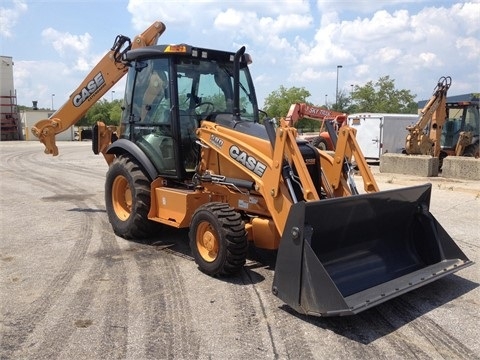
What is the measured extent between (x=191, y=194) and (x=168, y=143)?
0.83 meters

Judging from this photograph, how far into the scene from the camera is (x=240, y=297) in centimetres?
462

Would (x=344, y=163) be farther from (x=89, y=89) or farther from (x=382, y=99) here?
(x=382, y=99)

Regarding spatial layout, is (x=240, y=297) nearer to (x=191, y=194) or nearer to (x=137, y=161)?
(x=191, y=194)

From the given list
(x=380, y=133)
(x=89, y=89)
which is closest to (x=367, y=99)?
(x=380, y=133)

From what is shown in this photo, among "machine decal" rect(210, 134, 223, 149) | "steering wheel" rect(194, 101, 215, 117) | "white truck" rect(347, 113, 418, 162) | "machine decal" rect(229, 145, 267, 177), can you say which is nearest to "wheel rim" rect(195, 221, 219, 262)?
"machine decal" rect(229, 145, 267, 177)

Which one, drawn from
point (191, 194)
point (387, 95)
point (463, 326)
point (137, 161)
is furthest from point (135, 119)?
point (387, 95)

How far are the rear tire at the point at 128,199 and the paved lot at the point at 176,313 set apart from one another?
241mm

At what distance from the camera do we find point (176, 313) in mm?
4266

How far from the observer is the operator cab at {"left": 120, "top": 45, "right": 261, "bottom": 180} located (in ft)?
19.8

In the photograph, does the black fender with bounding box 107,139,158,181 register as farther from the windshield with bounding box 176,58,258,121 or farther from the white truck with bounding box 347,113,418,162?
the white truck with bounding box 347,113,418,162

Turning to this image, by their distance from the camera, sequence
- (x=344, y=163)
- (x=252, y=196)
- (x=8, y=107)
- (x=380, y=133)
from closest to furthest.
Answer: (x=252, y=196) < (x=344, y=163) < (x=380, y=133) < (x=8, y=107)

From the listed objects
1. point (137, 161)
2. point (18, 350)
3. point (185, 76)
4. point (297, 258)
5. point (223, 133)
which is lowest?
point (18, 350)

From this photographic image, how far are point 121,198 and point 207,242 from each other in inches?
93.2

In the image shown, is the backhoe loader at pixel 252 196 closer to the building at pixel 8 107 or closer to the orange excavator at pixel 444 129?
the orange excavator at pixel 444 129
